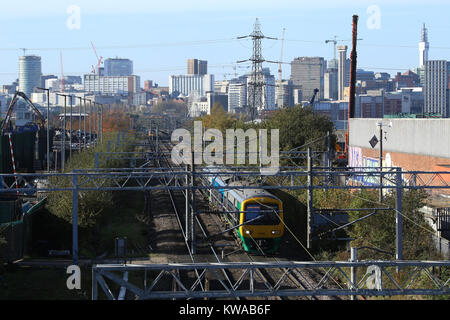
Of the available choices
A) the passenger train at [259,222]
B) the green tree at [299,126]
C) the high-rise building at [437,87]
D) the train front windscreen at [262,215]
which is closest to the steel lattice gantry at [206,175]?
the passenger train at [259,222]

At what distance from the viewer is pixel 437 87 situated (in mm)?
171125

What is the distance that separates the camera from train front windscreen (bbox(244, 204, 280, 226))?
2439 centimetres

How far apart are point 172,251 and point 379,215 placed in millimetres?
8205

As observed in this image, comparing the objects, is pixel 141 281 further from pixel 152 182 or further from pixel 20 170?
pixel 152 182

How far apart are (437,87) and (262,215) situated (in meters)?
158

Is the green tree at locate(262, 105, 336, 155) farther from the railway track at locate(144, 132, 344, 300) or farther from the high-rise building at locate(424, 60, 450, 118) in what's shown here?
the high-rise building at locate(424, 60, 450, 118)

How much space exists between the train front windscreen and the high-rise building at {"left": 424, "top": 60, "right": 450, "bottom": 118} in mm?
145733

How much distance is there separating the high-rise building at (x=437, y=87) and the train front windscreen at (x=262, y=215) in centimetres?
14573

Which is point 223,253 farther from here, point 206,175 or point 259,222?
point 206,175

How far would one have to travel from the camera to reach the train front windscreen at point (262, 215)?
960 inches

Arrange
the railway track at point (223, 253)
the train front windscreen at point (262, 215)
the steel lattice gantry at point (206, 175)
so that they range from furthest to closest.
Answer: the train front windscreen at point (262, 215) → the steel lattice gantry at point (206, 175) → the railway track at point (223, 253)

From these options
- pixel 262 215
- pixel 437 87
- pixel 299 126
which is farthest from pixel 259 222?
pixel 437 87

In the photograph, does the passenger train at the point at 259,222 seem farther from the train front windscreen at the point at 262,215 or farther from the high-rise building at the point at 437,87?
the high-rise building at the point at 437,87
